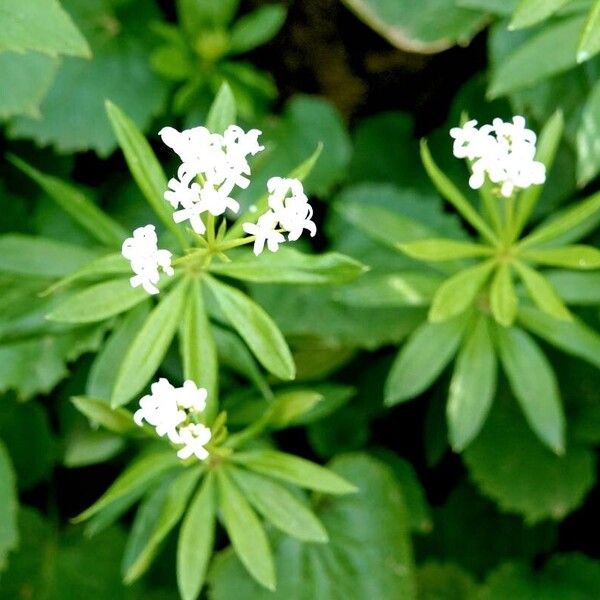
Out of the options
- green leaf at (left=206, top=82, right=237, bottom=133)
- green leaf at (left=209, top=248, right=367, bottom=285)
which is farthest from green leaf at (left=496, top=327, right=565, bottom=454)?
green leaf at (left=206, top=82, right=237, bottom=133)

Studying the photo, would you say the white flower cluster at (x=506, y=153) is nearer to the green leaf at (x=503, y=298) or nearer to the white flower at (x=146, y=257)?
the green leaf at (x=503, y=298)

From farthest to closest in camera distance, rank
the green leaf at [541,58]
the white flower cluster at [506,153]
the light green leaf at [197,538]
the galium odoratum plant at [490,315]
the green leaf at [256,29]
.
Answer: the green leaf at [256,29]
the green leaf at [541,58]
the galium odoratum plant at [490,315]
the light green leaf at [197,538]
the white flower cluster at [506,153]

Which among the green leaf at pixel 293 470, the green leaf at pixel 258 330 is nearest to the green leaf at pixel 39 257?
the green leaf at pixel 258 330

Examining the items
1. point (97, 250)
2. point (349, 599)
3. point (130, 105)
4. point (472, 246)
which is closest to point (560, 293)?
point (472, 246)

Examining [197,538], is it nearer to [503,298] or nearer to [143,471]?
[143,471]

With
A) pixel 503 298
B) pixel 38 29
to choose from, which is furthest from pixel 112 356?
pixel 503 298

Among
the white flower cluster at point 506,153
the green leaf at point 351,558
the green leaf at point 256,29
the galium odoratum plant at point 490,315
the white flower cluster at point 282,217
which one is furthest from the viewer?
the green leaf at point 256,29
